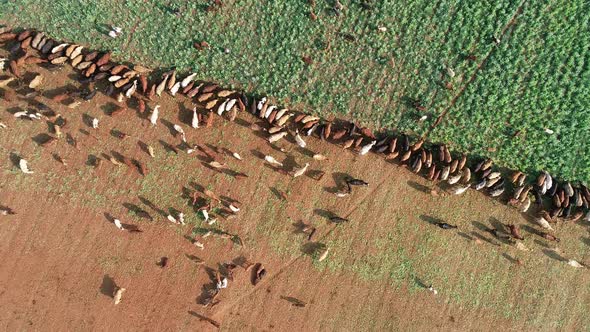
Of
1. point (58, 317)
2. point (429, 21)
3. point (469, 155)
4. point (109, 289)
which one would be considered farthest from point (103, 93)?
point (469, 155)

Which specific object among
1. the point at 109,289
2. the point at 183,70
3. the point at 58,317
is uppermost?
the point at 183,70

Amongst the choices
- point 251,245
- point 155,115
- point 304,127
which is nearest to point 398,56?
point 304,127

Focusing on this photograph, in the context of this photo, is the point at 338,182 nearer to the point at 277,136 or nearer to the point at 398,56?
the point at 277,136

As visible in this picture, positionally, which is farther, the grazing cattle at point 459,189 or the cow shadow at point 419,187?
the cow shadow at point 419,187

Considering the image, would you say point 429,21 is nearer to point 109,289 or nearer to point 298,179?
point 298,179

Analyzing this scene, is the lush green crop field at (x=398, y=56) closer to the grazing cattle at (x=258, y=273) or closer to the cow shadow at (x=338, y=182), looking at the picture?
the cow shadow at (x=338, y=182)

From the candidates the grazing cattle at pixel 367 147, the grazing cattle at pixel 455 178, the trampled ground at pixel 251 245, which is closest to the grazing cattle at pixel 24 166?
the trampled ground at pixel 251 245
